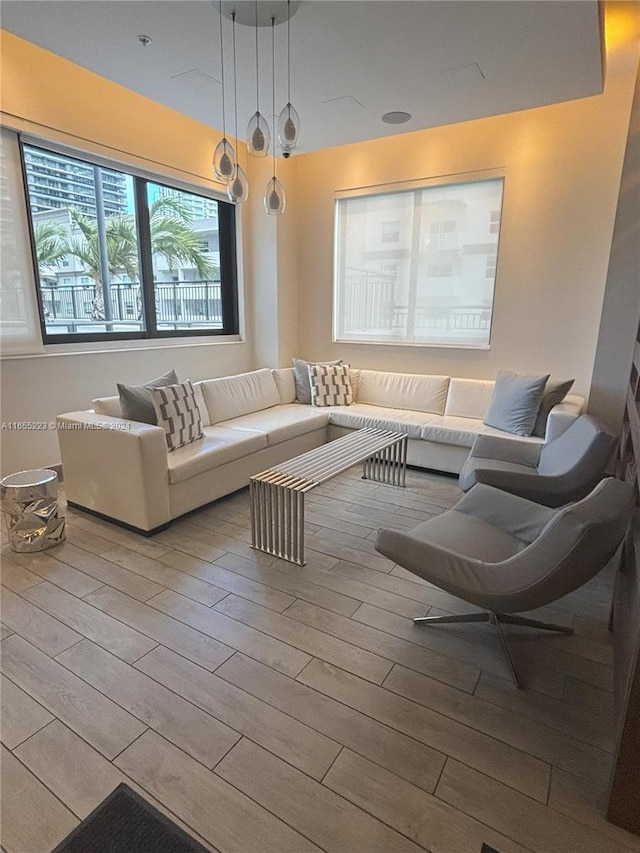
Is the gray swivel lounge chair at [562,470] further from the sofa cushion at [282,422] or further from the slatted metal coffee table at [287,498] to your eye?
the sofa cushion at [282,422]

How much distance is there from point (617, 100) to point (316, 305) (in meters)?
3.03

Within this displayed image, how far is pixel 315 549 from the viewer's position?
268cm

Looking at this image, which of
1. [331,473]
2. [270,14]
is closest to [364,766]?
[331,473]

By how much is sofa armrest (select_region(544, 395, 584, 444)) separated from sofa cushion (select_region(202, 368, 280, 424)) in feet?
8.09

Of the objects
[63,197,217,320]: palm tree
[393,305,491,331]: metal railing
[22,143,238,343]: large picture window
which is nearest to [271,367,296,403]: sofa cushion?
[22,143,238,343]: large picture window

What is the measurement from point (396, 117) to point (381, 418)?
2.34 meters

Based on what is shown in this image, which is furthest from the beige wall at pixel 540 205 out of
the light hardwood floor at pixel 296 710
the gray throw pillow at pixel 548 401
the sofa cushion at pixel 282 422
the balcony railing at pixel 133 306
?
the light hardwood floor at pixel 296 710

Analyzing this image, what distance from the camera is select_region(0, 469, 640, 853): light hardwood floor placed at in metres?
1.26

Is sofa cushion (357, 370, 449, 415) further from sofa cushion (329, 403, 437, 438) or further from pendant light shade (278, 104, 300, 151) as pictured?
pendant light shade (278, 104, 300, 151)

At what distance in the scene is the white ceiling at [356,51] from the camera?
2.22m

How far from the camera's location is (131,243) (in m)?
4.02

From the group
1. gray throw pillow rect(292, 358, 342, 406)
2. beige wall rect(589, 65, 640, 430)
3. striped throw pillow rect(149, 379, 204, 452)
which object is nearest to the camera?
striped throw pillow rect(149, 379, 204, 452)

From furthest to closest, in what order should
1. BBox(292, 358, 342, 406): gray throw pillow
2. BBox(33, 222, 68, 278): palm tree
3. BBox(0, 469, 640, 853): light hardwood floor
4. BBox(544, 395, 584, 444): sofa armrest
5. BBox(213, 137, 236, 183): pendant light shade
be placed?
1. BBox(292, 358, 342, 406): gray throw pillow
2. BBox(33, 222, 68, 278): palm tree
3. BBox(544, 395, 584, 444): sofa armrest
4. BBox(213, 137, 236, 183): pendant light shade
5. BBox(0, 469, 640, 853): light hardwood floor

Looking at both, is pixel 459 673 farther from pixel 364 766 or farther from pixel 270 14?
pixel 270 14
